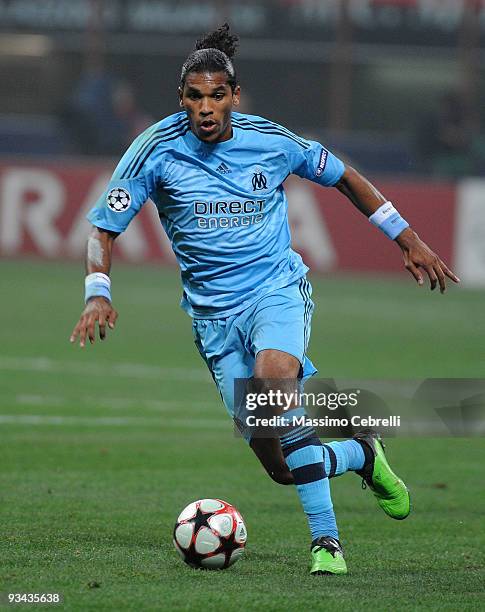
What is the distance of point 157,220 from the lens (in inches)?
883

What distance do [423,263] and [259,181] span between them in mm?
824

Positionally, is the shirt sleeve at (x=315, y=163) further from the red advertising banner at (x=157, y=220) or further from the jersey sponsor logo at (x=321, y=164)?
the red advertising banner at (x=157, y=220)

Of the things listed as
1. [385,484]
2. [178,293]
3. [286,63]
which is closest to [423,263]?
[385,484]

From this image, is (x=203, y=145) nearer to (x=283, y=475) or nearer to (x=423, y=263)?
(x=423, y=263)

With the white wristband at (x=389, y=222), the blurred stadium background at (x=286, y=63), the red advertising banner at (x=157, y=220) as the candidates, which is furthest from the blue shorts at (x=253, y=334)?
the blurred stadium background at (x=286, y=63)

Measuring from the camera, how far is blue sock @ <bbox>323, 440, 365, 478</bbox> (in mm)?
6410

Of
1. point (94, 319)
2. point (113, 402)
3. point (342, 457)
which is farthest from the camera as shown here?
point (113, 402)

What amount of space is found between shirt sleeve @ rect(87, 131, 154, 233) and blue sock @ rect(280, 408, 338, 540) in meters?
1.12

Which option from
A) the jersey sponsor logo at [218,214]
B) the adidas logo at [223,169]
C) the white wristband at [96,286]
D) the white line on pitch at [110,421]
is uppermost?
the white line on pitch at [110,421]

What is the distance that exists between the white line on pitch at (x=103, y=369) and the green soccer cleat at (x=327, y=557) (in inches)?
274

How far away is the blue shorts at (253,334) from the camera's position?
6184 millimetres

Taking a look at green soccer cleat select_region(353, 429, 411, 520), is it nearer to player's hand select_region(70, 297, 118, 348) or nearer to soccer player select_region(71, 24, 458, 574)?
soccer player select_region(71, 24, 458, 574)

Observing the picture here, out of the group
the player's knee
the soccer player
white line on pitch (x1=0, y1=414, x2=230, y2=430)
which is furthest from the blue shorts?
white line on pitch (x1=0, y1=414, x2=230, y2=430)

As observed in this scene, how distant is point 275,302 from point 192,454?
3316 millimetres
